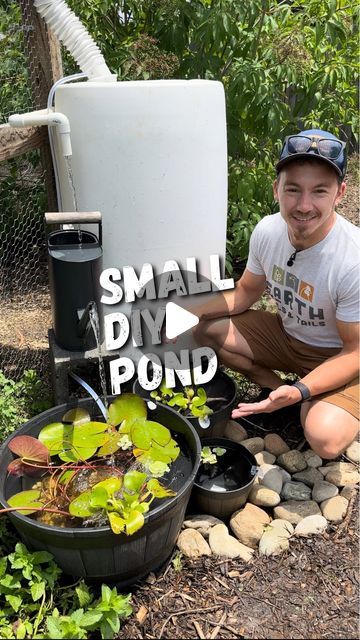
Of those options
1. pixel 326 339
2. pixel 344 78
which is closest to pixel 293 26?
pixel 344 78

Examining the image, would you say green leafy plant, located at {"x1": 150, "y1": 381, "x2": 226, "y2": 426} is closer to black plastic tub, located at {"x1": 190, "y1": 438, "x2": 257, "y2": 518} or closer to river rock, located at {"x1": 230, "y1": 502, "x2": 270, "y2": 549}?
black plastic tub, located at {"x1": 190, "y1": 438, "x2": 257, "y2": 518}

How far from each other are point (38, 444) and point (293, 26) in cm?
261

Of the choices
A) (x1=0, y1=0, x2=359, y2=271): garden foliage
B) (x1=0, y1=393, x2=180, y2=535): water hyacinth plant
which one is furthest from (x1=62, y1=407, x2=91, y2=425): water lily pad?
(x1=0, y1=0, x2=359, y2=271): garden foliage

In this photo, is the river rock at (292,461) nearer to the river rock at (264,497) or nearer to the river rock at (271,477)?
the river rock at (271,477)

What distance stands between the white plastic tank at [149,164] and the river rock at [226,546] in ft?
3.30

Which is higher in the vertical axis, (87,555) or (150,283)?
(150,283)

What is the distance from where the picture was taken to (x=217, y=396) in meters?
2.37

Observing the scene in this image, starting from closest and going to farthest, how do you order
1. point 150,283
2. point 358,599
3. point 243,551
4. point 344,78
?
point 358,599
point 243,551
point 150,283
point 344,78

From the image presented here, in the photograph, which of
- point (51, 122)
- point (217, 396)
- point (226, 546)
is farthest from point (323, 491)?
point (51, 122)

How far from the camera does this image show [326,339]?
7.04 feet

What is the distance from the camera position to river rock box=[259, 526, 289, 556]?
1.80 m

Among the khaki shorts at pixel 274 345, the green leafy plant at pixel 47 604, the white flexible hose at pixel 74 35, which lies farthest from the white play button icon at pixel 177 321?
the green leafy plant at pixel 47 604

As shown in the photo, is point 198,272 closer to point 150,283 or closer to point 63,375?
point 150,283

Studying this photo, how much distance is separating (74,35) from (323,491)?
2.00 m
